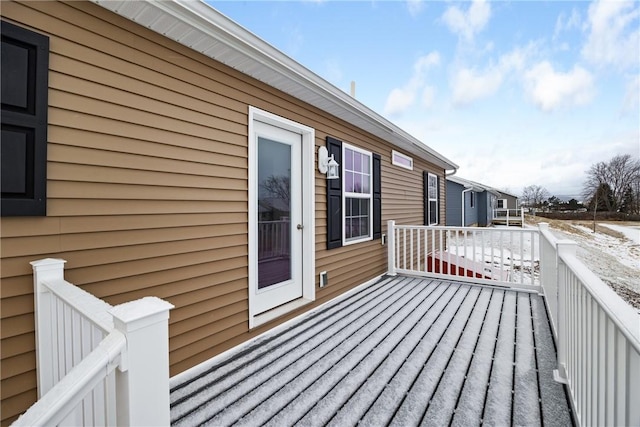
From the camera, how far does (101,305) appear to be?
1.15 metres

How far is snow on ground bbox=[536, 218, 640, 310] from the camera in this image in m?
7.27

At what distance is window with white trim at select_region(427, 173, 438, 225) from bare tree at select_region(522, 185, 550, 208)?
34705 mm

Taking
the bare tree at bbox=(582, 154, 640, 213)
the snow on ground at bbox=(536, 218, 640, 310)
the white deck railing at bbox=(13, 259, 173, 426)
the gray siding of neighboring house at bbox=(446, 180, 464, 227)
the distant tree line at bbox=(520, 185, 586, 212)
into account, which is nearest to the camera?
the white deck railing at bbox=(13, 259, 173, 426)

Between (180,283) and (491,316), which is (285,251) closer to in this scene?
(180,283)

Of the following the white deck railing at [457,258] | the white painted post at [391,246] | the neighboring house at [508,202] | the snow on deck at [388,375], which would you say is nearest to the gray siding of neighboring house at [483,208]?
the neighboring house at [508,202]

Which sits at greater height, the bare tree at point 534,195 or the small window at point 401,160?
the bare tree at point 534,195

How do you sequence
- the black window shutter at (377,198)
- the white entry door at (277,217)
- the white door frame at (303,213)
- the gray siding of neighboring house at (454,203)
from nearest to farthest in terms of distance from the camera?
the white door frame at (303,213), the white entry door at (277,217), the black window shutter at (377,198), the gray siding of neighboring house at (454,203)

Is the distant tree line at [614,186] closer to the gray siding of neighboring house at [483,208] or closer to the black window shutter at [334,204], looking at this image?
the gray siding of neighboring house at [483,208]

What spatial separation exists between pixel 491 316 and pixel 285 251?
2.39 metres

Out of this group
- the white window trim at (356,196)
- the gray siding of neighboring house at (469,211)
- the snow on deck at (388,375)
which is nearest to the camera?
the snow on deck at (388,375)

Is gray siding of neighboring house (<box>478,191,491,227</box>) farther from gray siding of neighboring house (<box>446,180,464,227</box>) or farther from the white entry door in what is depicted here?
the white entry door

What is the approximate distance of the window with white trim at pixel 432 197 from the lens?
7641mm

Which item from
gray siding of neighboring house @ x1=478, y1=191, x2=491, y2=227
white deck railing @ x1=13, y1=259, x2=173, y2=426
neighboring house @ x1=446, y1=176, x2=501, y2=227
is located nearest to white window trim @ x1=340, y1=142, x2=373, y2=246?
white deck railing @ x1=13, y1=259, x2=173, y2=426

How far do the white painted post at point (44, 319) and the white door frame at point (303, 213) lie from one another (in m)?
1.37
